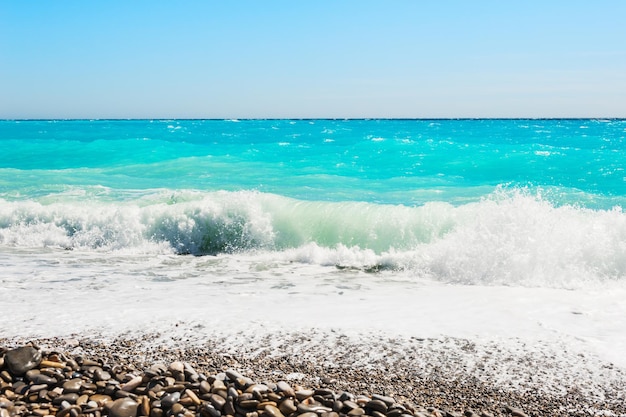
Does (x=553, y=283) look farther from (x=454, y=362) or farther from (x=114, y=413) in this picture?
(x=114, y=413)

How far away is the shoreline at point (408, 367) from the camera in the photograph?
4.08m

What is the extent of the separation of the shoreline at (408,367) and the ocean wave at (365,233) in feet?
10.7

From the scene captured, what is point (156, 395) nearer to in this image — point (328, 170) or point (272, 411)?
point (272, 411)

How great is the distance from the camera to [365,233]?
10891 mm

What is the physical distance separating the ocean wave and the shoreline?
10.7 feet

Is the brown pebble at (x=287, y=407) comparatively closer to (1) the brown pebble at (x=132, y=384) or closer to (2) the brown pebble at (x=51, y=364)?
(1) the brown pebble at (x=132, y=384)

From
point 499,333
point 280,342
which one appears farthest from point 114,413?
point 499,333

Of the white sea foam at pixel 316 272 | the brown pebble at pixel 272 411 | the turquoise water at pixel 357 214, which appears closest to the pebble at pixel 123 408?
the brown pebble at pixel 272 411

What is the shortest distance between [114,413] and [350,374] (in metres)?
1.80

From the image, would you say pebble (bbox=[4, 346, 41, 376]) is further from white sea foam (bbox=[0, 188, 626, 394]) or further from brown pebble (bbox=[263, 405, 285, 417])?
brown pebble (bbox=[263, 405, 285, 417])

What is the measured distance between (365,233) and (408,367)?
634 centimetres

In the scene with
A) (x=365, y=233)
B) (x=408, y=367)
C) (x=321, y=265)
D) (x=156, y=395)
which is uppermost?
(x=156, y=395)

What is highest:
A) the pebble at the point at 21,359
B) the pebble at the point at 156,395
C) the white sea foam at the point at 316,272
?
the pebble at the point at 21,359

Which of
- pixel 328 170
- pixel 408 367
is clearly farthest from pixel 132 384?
pixel 328 170
